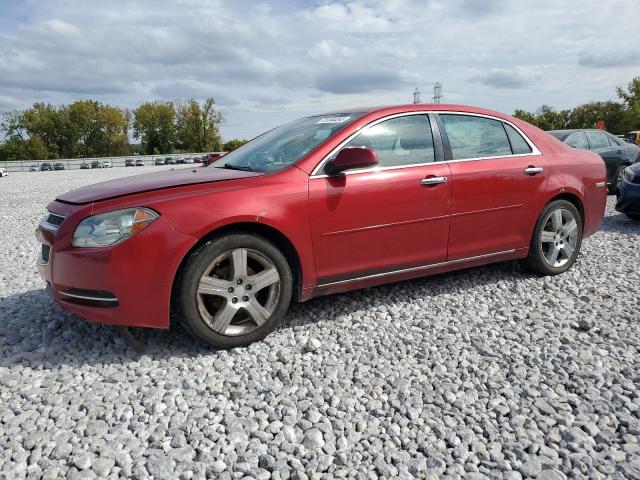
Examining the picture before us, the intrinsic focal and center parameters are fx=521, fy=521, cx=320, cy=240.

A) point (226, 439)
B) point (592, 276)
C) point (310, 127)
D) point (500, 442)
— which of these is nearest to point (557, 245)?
point (592, 276)

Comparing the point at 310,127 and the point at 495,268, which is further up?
the point at 310,127

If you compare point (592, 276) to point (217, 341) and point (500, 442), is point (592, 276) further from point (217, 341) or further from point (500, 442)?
point (217, 341)

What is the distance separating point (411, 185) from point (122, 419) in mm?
2490

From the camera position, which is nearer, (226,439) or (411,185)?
(226,439)

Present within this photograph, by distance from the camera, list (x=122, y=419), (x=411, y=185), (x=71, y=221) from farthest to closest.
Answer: (x=411, y=185)
(x=71, y=221)
(x=122, y=419)

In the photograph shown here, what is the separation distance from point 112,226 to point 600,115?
83445 mm

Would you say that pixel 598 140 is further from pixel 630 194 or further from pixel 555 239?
pixel 555 239

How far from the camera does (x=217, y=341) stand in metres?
3.38

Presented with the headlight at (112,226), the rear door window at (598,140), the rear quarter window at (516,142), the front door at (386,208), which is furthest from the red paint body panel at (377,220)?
the rear door window at (598,140)

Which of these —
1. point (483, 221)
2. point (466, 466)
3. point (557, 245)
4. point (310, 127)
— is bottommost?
point (466, 466)

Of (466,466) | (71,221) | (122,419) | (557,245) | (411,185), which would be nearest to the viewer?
(466,466)

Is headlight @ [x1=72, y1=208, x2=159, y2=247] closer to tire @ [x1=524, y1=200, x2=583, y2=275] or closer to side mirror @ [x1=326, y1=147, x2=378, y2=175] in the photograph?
side mirror @ [x1=326, y1=147, x2=378, y2=175]

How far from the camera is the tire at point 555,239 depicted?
15.5ft

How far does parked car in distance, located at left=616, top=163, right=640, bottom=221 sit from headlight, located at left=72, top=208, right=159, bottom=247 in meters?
7.01
